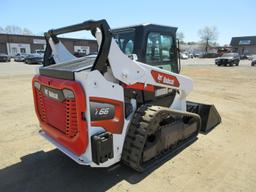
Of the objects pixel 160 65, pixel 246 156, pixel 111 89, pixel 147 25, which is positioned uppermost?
pixel 147 25

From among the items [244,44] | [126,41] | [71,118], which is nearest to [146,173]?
[71,118]

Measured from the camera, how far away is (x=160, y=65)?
3941 millimetres

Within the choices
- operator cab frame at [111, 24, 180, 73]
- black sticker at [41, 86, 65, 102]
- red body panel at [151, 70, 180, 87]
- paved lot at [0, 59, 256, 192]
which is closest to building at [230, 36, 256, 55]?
paved lot at [0, 59, 256, 192]

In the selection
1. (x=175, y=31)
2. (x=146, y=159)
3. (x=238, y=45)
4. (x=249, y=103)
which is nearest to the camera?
(x=146, y=159)

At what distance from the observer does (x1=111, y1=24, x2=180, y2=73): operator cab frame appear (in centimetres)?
345

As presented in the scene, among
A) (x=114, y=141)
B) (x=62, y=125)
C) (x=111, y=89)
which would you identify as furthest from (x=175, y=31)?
(x=62, y=125)

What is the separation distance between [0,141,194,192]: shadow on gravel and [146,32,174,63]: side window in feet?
5.83

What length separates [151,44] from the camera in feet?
11.9

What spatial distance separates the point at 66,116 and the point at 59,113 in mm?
274

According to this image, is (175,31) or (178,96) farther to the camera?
(178,96)

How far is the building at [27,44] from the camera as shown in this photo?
4591cm

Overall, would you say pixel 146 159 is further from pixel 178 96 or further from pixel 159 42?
pixel 159 42

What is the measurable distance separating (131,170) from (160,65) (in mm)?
1903

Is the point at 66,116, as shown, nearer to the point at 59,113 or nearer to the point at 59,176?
the point at 59,113
